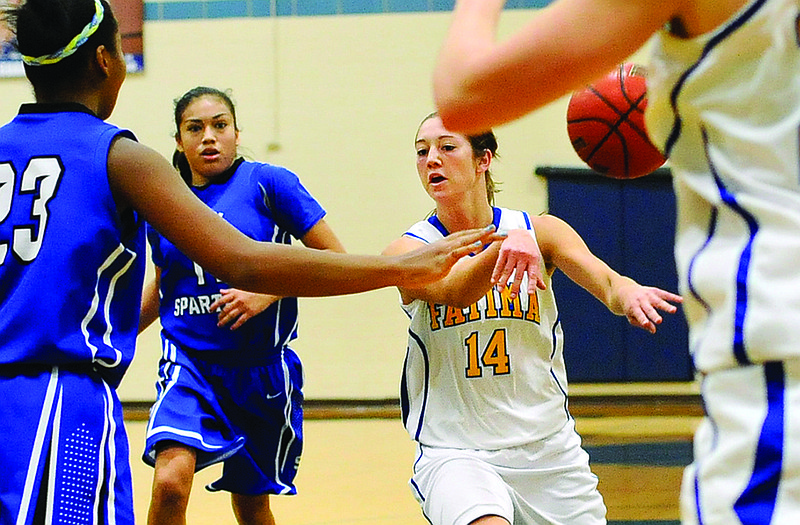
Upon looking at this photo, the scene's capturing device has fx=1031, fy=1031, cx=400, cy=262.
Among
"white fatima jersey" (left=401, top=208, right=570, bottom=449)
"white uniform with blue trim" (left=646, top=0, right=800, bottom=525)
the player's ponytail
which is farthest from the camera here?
"white fatima jersey" (left=401, top=208, right=570, bottom=449)

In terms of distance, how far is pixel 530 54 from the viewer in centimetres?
115

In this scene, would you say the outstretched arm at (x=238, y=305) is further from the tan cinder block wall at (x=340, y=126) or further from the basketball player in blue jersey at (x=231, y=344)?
the tan cinder block wall at (x=340, y=126)

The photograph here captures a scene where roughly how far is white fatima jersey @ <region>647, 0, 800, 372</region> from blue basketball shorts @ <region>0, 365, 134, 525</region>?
121cm

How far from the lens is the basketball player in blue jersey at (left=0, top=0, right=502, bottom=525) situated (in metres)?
1.88

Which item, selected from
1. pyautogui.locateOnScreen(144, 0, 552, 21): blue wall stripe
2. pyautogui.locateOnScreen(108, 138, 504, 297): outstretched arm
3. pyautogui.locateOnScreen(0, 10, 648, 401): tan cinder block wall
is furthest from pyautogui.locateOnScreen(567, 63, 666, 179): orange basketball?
pyautogui.locateOnScreen(144, 0, 552, 21): blue wall stripe

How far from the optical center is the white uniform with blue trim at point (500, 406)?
2.96m

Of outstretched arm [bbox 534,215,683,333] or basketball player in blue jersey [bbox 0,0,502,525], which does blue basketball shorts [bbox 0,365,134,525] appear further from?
outstretched arm [bbox 534,215,683,333]

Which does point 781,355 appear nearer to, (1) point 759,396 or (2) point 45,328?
(1) point 759,396

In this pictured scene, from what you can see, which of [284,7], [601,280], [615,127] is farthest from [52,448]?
[284,7]

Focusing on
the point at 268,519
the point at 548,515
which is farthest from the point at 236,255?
the point at 268,519

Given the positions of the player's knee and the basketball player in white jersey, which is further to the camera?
the player's knee

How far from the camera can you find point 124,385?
9289 millimetres

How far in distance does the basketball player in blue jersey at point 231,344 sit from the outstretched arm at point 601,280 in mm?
1012

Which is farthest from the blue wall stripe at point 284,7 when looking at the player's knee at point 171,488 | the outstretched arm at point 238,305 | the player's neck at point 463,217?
the player's knee at point 171,488
